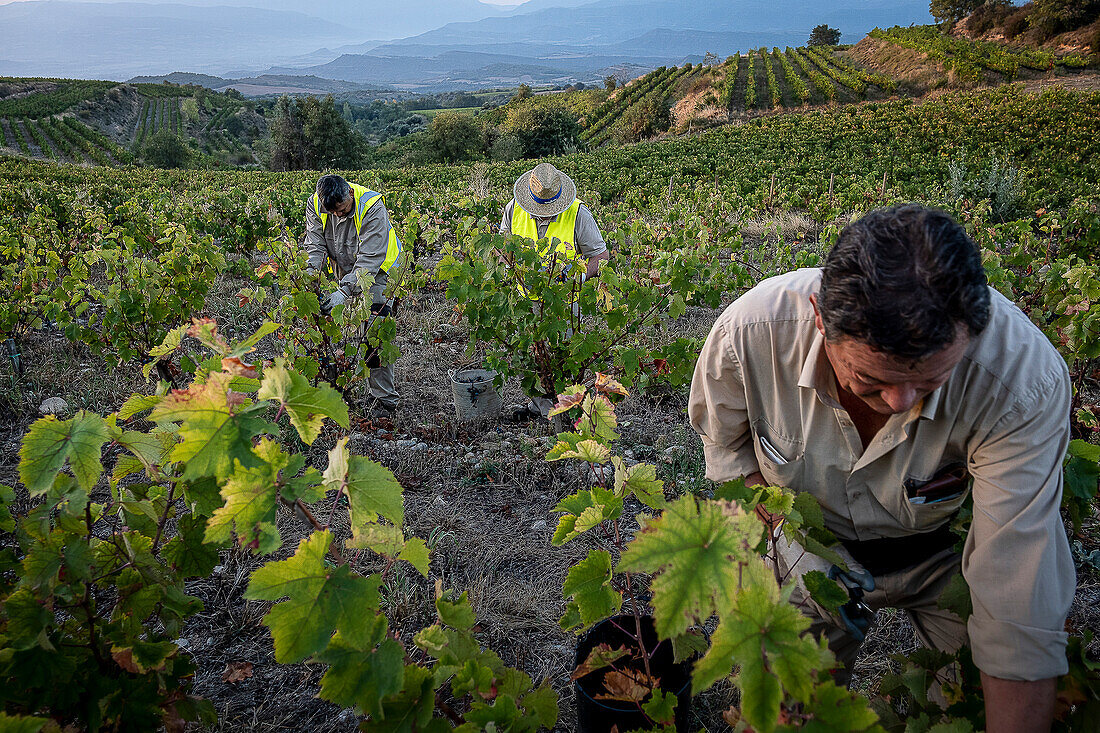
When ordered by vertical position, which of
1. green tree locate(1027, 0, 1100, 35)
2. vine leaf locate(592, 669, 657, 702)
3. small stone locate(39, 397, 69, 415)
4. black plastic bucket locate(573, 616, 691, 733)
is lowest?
black plastic bucket locate(573, 616, 691, 733)

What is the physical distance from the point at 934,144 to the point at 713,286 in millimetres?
24006

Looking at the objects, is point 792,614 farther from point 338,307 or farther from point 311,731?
point 338,307

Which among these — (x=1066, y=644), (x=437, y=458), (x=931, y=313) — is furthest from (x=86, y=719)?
(x=437, y=458)

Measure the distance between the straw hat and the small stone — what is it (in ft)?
11.8

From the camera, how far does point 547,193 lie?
14.0 ft

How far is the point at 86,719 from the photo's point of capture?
1343mm

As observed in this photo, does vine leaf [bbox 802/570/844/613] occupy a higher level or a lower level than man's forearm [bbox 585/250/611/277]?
lower

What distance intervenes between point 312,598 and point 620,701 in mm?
1188

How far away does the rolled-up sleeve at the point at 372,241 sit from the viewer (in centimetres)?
458

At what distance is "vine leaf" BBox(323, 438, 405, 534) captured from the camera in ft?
3.48

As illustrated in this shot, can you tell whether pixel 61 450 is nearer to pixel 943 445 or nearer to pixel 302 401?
pixel 302 401

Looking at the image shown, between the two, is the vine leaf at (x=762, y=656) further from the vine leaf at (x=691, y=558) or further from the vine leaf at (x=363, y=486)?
the vine leaf at (x=363, y=486)

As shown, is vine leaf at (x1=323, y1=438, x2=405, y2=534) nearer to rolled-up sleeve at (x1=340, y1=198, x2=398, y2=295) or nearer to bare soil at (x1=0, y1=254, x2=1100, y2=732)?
bare soil at (x1=0, y1=254, x2=1100, y2=732)

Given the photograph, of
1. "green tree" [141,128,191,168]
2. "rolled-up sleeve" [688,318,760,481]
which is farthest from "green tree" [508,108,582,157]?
"rolled-up sleeve" [688,318,760,481]
